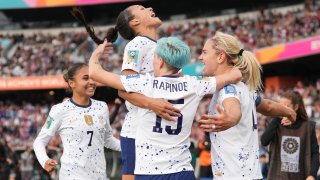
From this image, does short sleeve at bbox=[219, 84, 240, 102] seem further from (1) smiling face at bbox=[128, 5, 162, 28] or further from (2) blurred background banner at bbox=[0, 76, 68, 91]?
(2) blurred background banner at bbox=[0, 76, 68, 91]

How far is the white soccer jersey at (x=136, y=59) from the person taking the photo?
4.77m

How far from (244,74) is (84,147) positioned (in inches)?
73.9

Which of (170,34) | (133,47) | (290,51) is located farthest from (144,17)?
(170,34)

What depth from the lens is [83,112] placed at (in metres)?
5.84

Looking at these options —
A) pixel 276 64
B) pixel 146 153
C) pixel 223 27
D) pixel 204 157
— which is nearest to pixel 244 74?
pixel 146 153

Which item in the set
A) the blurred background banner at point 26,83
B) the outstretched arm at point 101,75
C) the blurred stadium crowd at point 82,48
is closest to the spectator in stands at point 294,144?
the outstretched arm at point 101,75

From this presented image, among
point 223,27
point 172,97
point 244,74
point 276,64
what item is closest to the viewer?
point 172,97

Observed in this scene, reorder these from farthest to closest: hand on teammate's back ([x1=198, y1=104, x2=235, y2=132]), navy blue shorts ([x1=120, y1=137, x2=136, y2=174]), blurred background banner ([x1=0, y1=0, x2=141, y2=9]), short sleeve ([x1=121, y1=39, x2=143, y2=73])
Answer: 1. blurred background banner ([x1=0, y1=0, x2=141, y2=9])
2. navy blue shorts ([x1=120, y1=137, x2=136, y2=174])
3. short sleeve ([x1=121, y1=39, x2=143, y2=73])
4. hand on teammate's back ([x1=198, y1=104, x2=235, y2=132])

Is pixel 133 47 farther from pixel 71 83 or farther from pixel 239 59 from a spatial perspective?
pixel 71 83

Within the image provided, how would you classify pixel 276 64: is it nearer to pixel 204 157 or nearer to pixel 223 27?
pixel 223 27

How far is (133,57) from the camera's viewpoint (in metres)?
4.79

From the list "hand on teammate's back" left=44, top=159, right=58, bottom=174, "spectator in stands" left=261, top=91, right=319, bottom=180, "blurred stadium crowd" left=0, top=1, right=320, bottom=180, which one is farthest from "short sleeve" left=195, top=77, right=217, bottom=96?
"blurred stadium crowd" left=0, top=1, right=320, bottom=180

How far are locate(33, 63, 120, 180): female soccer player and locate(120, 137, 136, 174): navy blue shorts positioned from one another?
1.98 feet

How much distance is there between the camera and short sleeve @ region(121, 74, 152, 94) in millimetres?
4098
